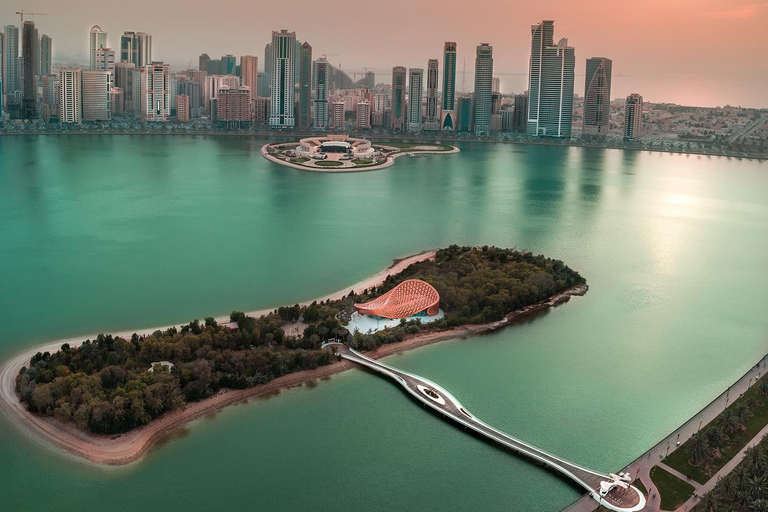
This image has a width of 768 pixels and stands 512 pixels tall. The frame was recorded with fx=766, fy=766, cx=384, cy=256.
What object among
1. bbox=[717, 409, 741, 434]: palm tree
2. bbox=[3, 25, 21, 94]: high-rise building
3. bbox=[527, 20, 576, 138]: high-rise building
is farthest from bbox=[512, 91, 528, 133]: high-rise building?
bbox=[717, 409, 741, 434]: palm tree

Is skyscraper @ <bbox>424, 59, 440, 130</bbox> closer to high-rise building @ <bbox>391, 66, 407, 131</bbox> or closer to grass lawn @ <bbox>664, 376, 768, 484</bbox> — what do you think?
high-rise building @ <bbox>391, 66, 407, 131</bbox>

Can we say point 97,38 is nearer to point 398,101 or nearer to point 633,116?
point 398,101

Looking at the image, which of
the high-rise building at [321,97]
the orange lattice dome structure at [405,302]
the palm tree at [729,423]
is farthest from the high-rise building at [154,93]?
the palm tree at [729,423]

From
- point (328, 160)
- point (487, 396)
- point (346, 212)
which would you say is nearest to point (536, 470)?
point (487, 396)

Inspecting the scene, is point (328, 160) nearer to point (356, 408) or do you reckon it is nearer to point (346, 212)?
point (346, 212)

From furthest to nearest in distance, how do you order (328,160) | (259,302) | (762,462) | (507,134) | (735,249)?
(507,134), (328,160), (735,249), (259,302), (762,462)

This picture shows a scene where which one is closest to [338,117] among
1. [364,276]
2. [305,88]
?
[305,88]
